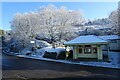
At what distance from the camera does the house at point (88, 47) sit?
3234 cm

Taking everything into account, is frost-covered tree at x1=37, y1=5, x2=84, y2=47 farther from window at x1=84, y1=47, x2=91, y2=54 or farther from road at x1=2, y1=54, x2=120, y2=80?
road at x1=2, y1=54, x2=120, y2=80

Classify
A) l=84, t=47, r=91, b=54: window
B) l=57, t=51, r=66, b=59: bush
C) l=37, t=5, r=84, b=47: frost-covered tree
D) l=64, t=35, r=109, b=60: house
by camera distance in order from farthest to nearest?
l=37, t=5, r=84, b=47: frost-covered tree → l=57, t=51, r=66, b=59: bush → l=84, t=47, r=91, b=54: window → l=64, t=35, r=109, b=60: house

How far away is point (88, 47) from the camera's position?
110ft

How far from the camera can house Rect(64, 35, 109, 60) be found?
32344mm

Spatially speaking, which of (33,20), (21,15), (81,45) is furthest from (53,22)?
(81,45)

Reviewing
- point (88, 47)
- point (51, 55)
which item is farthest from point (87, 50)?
point (51, 55)

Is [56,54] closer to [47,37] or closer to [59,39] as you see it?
[59,39]

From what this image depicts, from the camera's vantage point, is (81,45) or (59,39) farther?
(59,39)

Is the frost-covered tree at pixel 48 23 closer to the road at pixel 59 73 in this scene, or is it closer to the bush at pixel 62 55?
the bush at pixel 62 55

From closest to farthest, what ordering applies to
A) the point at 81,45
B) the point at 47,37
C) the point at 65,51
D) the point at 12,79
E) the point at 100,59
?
the point at 12,79 → the point at 100,59 → the point at 81,45 → the point at 65,51 → the point at 47,37

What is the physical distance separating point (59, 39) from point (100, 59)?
1005 inches

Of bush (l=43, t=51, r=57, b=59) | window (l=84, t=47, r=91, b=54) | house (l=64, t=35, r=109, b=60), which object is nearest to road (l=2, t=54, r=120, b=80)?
house (l=64, t=35, r=109, b=60)

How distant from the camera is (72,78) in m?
16.9

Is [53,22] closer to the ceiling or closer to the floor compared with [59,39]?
closer to the ceiling
